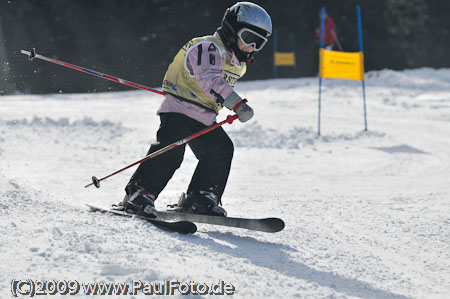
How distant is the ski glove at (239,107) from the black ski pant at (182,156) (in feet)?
1.16

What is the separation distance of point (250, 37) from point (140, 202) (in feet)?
4.30

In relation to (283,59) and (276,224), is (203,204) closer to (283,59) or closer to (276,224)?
(276,224)

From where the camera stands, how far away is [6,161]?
651cm

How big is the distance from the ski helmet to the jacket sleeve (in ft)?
0.55

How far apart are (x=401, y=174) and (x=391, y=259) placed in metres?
3.54

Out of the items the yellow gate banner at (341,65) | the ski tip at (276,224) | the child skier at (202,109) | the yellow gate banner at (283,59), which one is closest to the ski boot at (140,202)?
the child skier at (202,109)

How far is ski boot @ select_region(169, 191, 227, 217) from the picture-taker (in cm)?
404

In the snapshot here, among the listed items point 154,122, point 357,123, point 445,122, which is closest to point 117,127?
point 154,122

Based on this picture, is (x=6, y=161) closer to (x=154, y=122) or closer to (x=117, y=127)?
(x=117, y=127)

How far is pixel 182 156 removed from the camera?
4.02 metres

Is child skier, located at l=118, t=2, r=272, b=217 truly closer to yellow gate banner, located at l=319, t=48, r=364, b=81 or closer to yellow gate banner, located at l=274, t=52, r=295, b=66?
yellow gate banner, located at l=319, t=48, r=364, b=81

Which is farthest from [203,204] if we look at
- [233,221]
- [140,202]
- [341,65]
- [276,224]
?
[341,65]

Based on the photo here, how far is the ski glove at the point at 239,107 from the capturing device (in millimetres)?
3697

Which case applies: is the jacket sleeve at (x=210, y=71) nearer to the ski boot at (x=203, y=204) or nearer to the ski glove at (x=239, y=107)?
the ski glove at (x=239, y=107)
